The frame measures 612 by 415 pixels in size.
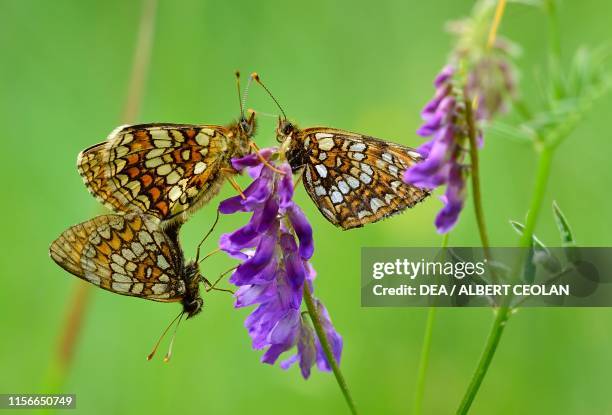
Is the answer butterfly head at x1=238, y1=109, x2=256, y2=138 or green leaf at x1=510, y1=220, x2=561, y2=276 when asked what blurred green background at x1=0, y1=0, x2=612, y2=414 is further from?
green leaf at x1=510, y1=220, x2=561, y2=276

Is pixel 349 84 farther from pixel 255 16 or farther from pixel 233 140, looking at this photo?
pixel 233 140

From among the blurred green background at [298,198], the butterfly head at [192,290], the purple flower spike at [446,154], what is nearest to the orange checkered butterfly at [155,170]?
the butterfly head at [192,290]

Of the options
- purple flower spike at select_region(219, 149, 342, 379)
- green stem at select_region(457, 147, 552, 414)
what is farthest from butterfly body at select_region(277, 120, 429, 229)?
green stem at select_region(457, 147, 552, 414)

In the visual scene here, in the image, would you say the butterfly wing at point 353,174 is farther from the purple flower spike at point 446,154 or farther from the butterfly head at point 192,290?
the butterfly head at point 192,290

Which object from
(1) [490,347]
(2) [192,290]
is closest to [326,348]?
(1) [490,347]

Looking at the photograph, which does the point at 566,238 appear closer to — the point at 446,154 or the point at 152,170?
the point at 446,154

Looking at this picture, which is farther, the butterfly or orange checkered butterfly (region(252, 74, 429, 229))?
the butterfly

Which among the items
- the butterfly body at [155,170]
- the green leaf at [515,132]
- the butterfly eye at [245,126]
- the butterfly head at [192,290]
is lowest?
the butterfly head at [192,290]

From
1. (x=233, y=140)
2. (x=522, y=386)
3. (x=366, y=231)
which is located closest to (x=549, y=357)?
(x=522, y=386)
